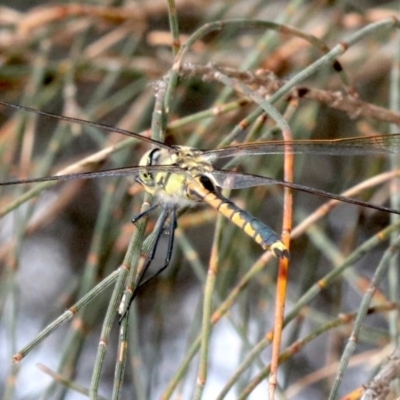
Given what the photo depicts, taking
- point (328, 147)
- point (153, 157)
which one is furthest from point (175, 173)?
point (328, 147)

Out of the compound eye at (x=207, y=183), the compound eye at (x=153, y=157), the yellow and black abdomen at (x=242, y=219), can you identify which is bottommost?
the yellow and black abdomen at (x=242, y=219)

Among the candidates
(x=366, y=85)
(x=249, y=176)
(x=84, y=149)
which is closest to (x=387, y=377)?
(x=249, y=176)

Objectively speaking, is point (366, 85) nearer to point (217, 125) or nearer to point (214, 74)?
point (217, 125)

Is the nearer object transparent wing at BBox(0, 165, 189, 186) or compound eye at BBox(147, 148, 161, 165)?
transparent wing at BBox(0, 165, 189, 186)

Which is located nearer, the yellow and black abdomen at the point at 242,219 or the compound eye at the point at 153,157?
the yellow and black abdomen at the point at 242,219

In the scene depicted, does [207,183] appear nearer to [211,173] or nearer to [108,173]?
[211,173]

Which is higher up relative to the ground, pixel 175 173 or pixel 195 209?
pixel 195 209
